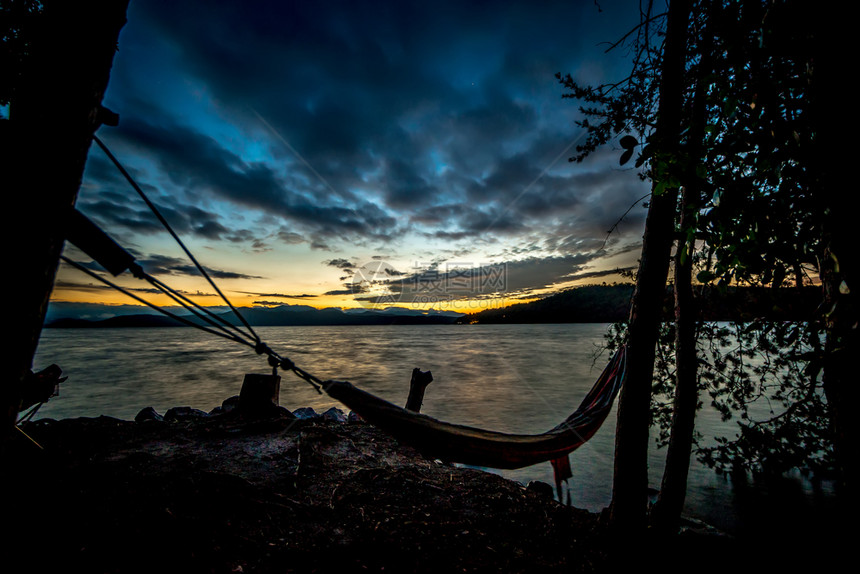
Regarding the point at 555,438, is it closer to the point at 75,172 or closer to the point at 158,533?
the point at 158,533

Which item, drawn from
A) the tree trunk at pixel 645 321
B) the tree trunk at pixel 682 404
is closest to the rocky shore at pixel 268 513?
the tree trunk at pixel 682 404

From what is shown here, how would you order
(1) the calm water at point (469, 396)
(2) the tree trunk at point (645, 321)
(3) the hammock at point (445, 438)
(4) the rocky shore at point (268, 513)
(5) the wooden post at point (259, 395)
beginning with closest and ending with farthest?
(4) the rocky shore at point (268, 513)
(2) the tree trunk at point (645, 321)
(3) the hammock at point (445, 438)
(5) the wooden post at point (259, 395)
(1) the calm water at point (469, 396)

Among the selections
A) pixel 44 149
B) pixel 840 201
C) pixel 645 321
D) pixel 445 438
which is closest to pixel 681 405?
pixel 645 321

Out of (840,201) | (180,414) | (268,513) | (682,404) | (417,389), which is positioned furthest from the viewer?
(180,414)

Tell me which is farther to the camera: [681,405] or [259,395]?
[259,395]

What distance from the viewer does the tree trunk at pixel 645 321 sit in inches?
77.2

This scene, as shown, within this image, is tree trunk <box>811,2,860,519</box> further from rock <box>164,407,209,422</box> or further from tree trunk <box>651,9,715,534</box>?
rock <box>164,407,209,422</box>

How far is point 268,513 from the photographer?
224cm

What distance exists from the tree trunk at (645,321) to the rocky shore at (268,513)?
1.03 ft

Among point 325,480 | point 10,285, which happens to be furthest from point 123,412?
point 10,285

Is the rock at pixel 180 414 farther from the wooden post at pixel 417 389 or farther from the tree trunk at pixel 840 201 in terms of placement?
the tree trunk at pixel 840 201

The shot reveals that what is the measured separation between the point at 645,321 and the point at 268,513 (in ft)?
9.03

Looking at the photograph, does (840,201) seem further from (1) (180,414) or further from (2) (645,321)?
(1) (180,414)

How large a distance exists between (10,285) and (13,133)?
44 centimetres
